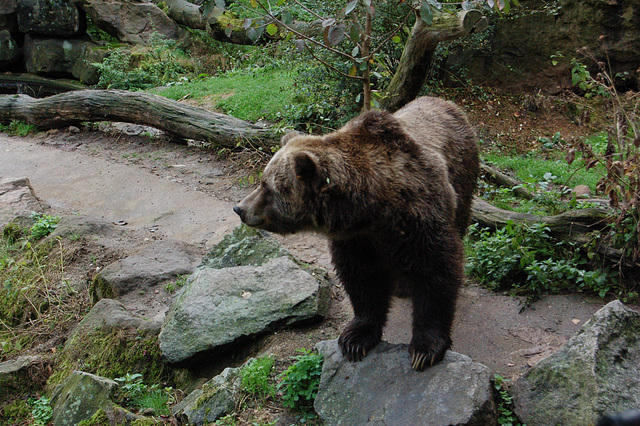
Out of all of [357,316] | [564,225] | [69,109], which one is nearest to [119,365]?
[357,316]

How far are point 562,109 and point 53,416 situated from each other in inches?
355

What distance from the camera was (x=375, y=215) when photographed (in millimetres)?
3371

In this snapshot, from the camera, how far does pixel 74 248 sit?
6.71 m

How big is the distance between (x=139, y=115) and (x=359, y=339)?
807 cm

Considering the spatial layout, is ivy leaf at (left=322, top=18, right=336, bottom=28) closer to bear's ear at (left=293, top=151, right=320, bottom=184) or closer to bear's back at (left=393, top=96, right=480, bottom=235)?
bear's back at (left=393, top=96, right=480, bottom=235)

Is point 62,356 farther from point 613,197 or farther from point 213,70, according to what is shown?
point 213,70

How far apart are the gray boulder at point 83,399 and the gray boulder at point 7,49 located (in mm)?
14861

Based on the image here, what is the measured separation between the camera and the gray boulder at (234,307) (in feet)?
14.7

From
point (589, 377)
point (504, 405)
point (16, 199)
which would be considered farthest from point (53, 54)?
point (589, 377)

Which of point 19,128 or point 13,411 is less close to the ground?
point 13,411

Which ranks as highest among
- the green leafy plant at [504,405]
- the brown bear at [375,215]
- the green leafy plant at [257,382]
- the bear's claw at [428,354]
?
the brown bear at [375,215]

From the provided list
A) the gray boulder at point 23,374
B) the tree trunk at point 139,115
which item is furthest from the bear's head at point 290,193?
the tree trunk at point 139,115

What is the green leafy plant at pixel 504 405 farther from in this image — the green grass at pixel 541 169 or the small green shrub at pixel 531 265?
the green grass at pixel 541 169

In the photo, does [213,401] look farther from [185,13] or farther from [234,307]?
[185,13]
